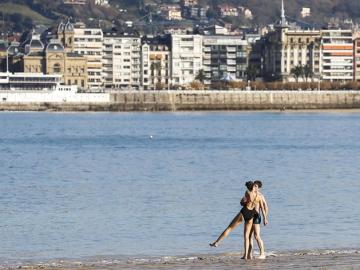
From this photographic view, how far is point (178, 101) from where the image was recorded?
12431 cm

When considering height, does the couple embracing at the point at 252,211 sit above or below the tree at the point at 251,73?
above

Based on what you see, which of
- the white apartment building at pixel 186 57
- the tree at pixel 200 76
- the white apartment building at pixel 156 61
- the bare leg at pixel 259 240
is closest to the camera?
the bare leg at pixel 259 240

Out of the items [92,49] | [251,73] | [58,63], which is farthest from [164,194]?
[251,73]

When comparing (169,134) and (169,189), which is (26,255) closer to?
(169,189)

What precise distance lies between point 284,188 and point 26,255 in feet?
41.8


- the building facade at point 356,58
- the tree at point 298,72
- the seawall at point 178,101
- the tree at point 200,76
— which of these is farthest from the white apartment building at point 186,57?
the seawall at point 178,101

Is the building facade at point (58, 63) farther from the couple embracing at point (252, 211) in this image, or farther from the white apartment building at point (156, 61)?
the couple embracing at point (252, 211)

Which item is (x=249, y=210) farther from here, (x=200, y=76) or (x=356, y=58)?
(x=356, y=58)

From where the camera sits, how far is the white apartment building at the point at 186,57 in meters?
171

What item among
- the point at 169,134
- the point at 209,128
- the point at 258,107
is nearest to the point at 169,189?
the point at 169,134

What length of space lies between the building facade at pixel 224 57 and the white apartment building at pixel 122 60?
34.5 feet

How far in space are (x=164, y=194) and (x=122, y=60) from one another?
5264 inches

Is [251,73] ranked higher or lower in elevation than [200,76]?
higher

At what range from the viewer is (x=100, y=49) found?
6462 inches
